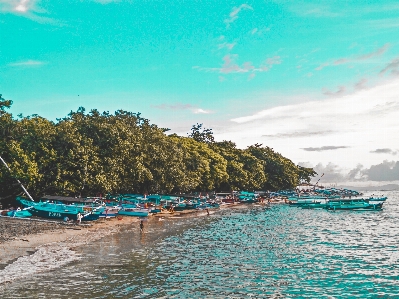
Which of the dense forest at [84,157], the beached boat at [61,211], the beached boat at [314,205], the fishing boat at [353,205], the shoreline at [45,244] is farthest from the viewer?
the beached boat at [314,205]

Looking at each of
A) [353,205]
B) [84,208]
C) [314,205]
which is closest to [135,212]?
[84,208]

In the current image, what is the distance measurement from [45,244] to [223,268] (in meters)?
14.5

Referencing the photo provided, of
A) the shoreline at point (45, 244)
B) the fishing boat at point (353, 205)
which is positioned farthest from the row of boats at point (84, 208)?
the fishing boat at point (353, 205)

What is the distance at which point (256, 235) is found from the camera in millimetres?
40062

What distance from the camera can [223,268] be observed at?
24.7 m

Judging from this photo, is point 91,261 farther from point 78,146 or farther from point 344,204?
point 344,204

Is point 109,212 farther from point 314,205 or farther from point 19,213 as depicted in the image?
point 314,205

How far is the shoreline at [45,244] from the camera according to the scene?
22641 mm

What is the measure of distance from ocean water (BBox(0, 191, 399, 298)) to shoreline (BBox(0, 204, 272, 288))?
94 centimetres

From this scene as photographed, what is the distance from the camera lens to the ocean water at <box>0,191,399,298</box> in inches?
768

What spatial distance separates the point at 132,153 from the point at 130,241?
3197 centimetres

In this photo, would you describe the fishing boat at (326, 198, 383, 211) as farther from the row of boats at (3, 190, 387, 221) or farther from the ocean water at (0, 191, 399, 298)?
the ocean water at (0, 191, 399, 298)

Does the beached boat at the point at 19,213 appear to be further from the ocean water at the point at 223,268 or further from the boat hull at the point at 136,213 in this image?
the boat hull at the point at 136,213

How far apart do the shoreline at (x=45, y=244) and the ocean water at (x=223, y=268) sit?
3.07ft
